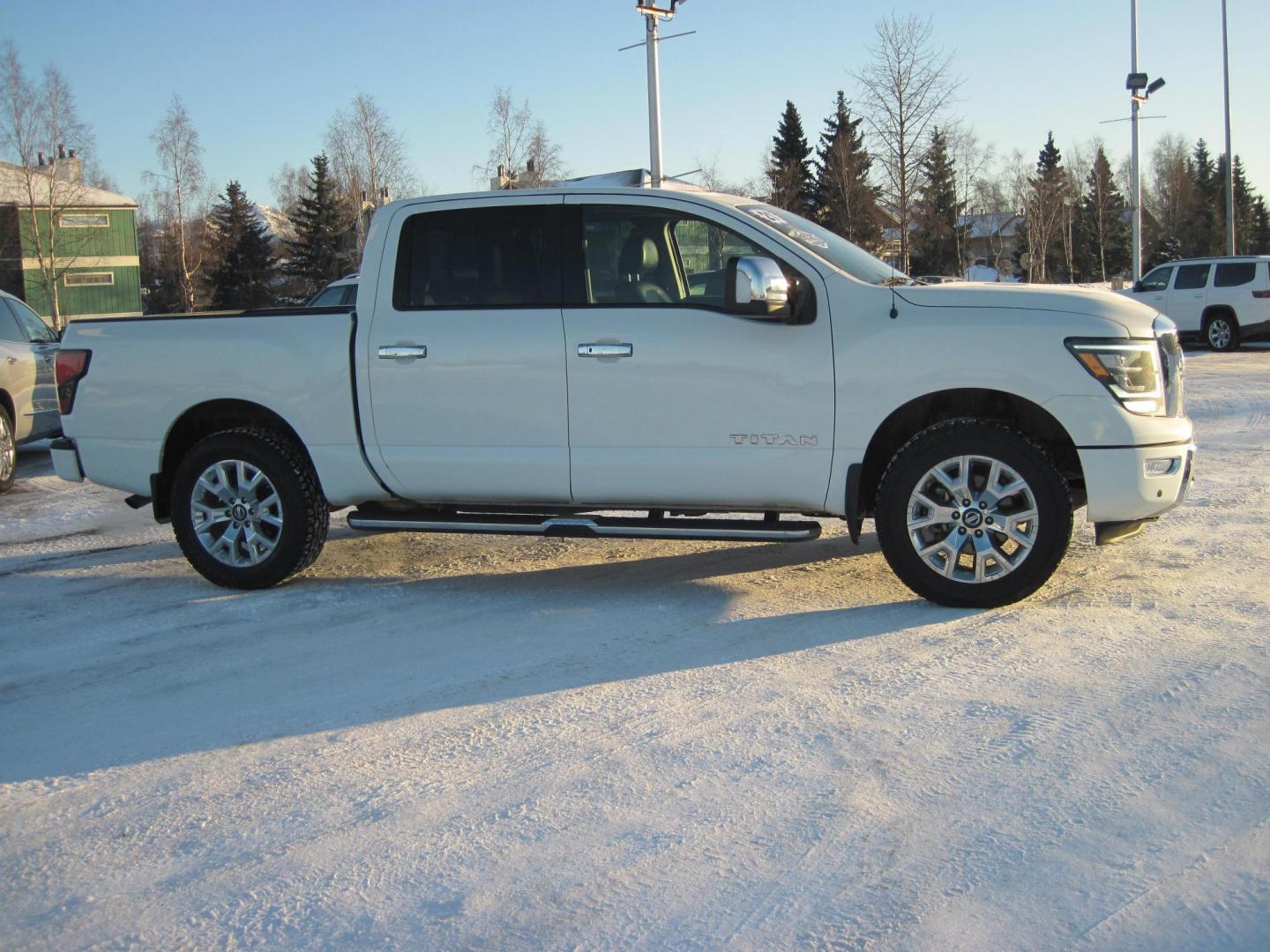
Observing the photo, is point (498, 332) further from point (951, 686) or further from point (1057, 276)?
point (1057, 276)

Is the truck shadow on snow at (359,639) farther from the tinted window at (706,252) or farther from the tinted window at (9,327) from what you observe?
the tinted window at (9,327)

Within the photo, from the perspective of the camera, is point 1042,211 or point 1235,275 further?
point 1042,211

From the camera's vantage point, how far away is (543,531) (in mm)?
5836

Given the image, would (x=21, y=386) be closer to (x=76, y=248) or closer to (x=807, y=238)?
(x=807, y=238)

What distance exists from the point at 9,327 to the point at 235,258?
5645 cm

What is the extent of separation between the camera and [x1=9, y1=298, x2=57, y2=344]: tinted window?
11.2 meters

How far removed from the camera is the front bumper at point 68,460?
21.6 ft

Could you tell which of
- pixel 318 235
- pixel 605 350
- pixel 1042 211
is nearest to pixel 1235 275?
pixel 605 350

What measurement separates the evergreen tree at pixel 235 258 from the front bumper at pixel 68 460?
59.0 metres

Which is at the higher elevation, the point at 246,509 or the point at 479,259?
the point at 479,259

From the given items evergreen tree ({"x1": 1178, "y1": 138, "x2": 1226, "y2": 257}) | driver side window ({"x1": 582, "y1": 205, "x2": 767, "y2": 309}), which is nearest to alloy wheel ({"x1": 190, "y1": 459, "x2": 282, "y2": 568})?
driver side window ({"x1": 582, "y1": 205, "x2": 767, "y2": 309})

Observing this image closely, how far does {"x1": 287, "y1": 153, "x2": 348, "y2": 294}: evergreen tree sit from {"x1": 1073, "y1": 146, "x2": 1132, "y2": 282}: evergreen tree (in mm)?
38516

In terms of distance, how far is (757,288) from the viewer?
5254 mm

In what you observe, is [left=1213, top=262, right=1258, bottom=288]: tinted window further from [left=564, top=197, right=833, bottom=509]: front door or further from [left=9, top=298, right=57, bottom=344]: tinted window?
[left=9, top=298, right=57, bottom=344]: tinted window
